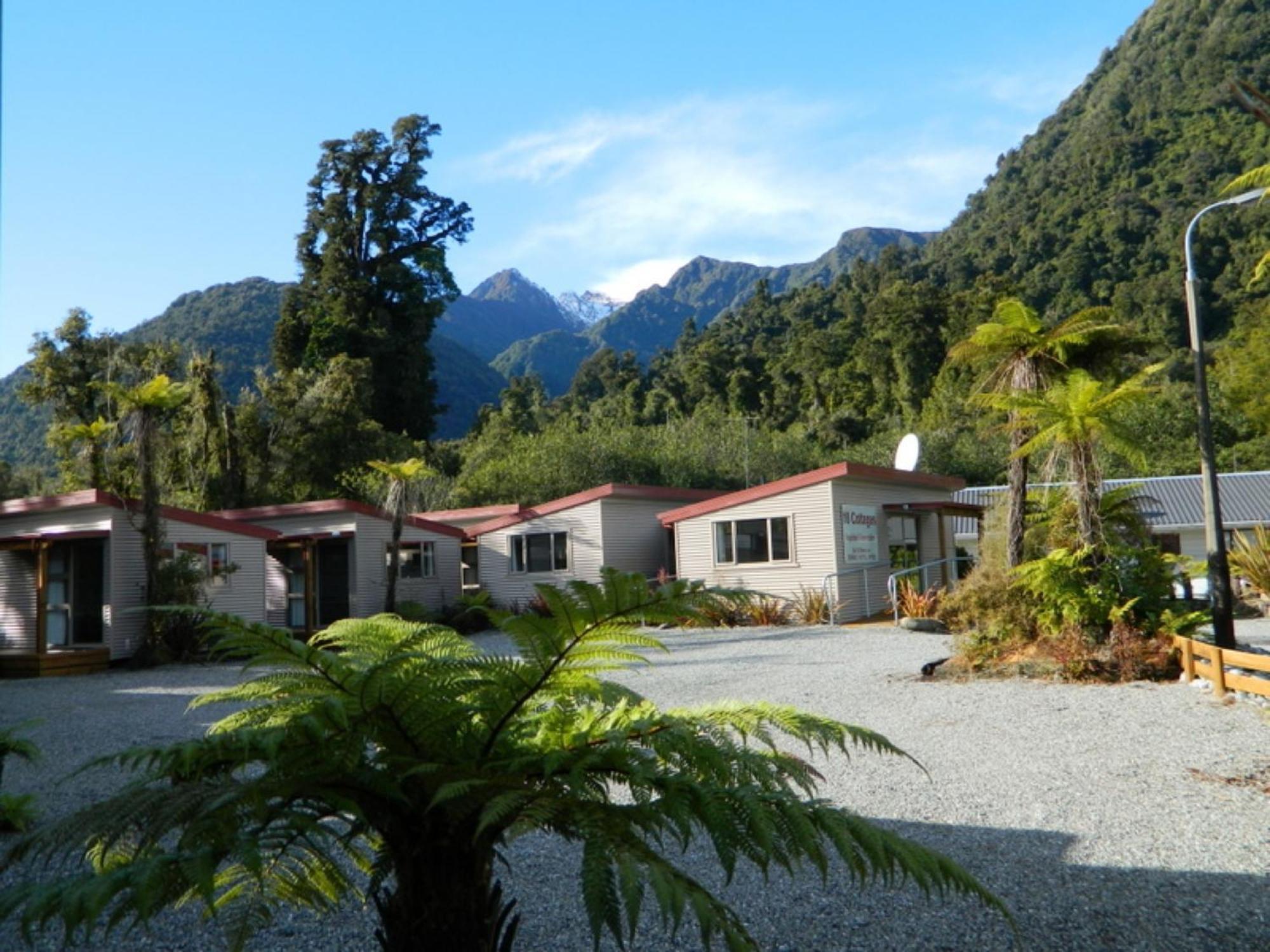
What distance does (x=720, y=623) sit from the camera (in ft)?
60.5

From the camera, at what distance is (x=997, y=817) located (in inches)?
211

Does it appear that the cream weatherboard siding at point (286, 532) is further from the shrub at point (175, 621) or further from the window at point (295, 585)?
the shrub at point (175, 621)

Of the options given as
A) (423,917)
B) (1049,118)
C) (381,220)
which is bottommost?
(423,917)

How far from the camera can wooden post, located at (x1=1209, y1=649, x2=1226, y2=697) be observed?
874 centimetres

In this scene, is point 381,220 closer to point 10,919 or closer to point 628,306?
point 10,919

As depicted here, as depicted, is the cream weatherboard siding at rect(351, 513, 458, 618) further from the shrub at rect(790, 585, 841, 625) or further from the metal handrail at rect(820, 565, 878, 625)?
the metal handrail at rect(820, 565, 878, 625)

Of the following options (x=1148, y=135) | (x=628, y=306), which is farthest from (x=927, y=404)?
(x=628, y=306)

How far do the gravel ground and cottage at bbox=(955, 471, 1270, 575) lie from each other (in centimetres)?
1877

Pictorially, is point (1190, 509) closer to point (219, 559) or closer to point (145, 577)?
point (219, 559)

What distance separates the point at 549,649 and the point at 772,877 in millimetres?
2436

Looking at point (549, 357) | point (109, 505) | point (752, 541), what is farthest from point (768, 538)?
point (549, 357)

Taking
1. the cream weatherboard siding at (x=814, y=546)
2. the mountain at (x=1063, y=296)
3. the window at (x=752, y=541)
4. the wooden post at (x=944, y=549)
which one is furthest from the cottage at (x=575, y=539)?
the mountain at (x=1063, y=296)

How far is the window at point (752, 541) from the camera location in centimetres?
1934

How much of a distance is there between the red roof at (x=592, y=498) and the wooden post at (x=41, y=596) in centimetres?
945
